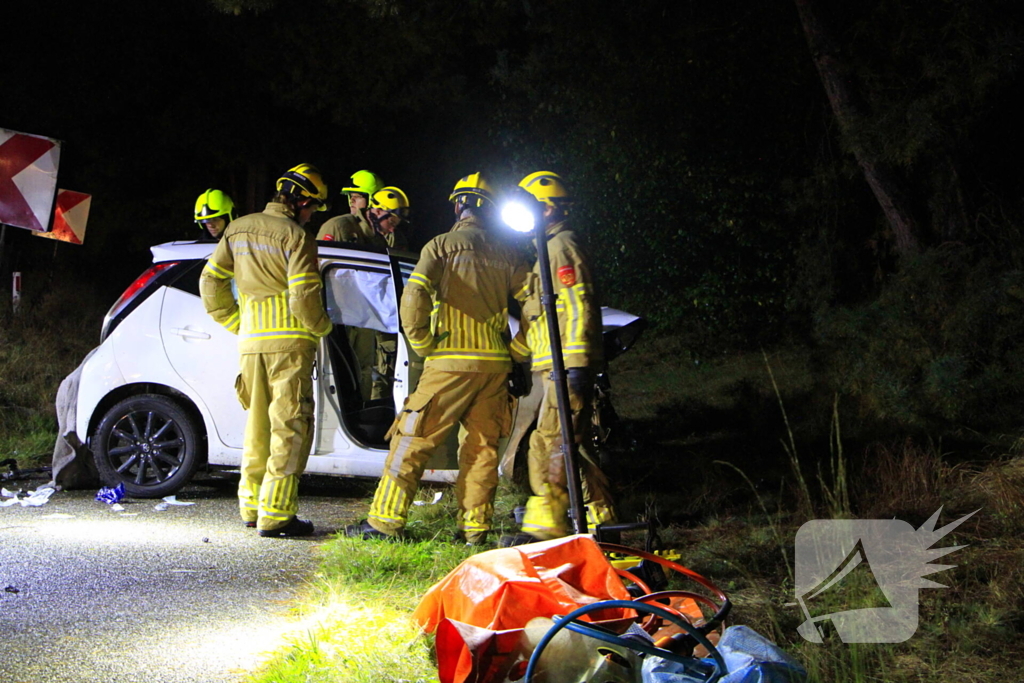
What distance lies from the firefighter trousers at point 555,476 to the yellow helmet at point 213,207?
427 centimetres

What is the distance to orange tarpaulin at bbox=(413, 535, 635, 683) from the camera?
3.15 metres

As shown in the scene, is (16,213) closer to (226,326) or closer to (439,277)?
(226,326)

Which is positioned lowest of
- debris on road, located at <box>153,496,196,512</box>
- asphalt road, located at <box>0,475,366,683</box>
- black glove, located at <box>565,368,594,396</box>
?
asphalt road, located at <box>0,475,366,683</box>

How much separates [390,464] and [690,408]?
486cm

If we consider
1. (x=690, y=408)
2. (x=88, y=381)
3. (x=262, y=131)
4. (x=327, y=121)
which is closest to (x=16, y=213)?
(x=88, y=381)

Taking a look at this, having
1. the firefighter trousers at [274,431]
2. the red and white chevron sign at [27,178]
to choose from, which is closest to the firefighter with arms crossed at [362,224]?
the red and white chevron sign at [27,178]

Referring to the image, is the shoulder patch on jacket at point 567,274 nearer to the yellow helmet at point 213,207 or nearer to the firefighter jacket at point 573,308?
the firefighter jacket at point 573,308

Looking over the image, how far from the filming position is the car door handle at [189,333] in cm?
671

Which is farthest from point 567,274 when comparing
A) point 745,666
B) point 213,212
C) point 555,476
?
point 213,212

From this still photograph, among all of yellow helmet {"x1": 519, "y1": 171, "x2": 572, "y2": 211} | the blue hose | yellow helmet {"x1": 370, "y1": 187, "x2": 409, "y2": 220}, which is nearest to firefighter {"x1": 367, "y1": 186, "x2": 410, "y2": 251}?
yellow helmet {"x1": 370, "y1": 187, "x2": 409, "y2": 220}

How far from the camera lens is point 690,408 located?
9.87m

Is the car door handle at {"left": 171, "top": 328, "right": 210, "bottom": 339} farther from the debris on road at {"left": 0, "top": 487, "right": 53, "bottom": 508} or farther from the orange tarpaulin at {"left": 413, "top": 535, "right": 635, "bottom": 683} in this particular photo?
the orange tarpaulin at {"left": 413, "top": 535, "right": 635, "bottom": 683}

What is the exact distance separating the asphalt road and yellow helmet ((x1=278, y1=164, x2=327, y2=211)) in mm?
2010

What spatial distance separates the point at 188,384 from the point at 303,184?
1.59 m
